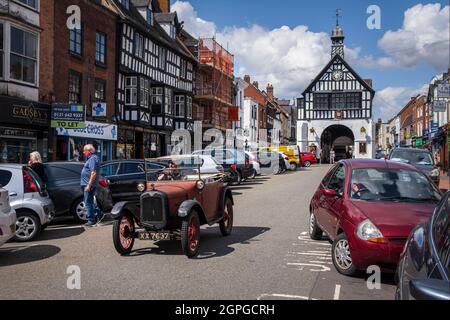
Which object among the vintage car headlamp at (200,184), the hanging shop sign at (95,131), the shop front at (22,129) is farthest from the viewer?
the hanging shop sign at (95,131)

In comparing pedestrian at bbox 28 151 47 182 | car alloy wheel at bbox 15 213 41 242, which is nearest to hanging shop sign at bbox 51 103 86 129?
pedestrian at bbox 28 151 47 182

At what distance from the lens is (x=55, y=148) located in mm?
21828

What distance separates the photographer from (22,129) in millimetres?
19781

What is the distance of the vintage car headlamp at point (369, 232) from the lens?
6055 millimetres

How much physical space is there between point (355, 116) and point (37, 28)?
52.5 meters

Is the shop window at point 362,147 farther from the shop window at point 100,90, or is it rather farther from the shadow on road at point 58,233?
the shadow on road at point 58,233

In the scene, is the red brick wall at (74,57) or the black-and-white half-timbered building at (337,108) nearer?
the red brick wall at (74,57)

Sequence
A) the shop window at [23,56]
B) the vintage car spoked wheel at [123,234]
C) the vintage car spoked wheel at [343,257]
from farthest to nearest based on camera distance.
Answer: the shop window at [23,56] < the vintage car spoked wheel at [123,234] < the vintage car spoked wheel at [343,257]

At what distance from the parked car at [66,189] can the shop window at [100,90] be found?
14.3 metres

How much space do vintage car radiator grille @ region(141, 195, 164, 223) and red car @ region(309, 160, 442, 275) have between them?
106 inches

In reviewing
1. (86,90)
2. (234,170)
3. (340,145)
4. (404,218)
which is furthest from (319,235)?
(340,145)

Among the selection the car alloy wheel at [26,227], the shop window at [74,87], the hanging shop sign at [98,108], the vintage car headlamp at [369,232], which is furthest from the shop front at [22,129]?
the vintage car headlamp at [369,232]

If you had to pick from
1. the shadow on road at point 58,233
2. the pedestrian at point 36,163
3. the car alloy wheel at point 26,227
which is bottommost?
the shadow on road at point 58,233

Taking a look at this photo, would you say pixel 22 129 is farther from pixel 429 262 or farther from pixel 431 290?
pixel 431 290
